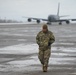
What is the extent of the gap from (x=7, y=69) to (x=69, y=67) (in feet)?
7.35

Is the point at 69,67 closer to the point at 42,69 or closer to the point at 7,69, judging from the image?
the point at 42,69

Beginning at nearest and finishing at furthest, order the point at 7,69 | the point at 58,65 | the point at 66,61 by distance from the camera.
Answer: the point at 7,69 → the point at 58,65 → the point at 66,61

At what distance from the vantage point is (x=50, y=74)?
451 inches

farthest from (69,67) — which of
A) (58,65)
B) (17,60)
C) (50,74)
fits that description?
(17,60)

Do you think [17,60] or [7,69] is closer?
[7,69]

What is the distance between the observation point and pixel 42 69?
12.4m

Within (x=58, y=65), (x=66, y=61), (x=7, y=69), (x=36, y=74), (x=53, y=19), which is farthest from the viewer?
(x=53, y=19)

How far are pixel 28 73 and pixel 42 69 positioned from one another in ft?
3.16

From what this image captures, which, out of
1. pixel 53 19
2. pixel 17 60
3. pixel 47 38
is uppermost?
pixel 47 38

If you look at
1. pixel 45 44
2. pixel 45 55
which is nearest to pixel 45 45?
pixel 45 44

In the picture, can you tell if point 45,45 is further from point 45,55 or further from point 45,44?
point 45,55

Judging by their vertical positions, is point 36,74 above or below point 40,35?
below

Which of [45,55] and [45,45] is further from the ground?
[45,45]

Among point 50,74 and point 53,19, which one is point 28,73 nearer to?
point 50,74
